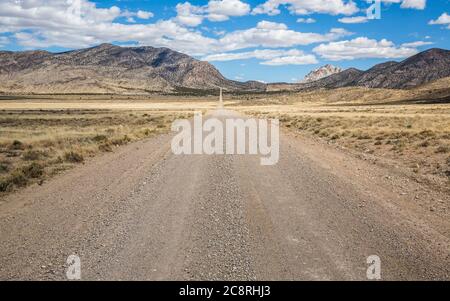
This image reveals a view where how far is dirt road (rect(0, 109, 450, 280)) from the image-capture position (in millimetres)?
5809

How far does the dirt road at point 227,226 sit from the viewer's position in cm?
581

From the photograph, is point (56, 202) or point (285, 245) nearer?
point (285, 245)

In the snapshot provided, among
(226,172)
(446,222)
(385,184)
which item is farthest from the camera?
(226,172)

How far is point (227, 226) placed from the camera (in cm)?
764

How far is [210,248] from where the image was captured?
21.5ft

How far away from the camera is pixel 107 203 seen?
9.43 metres
